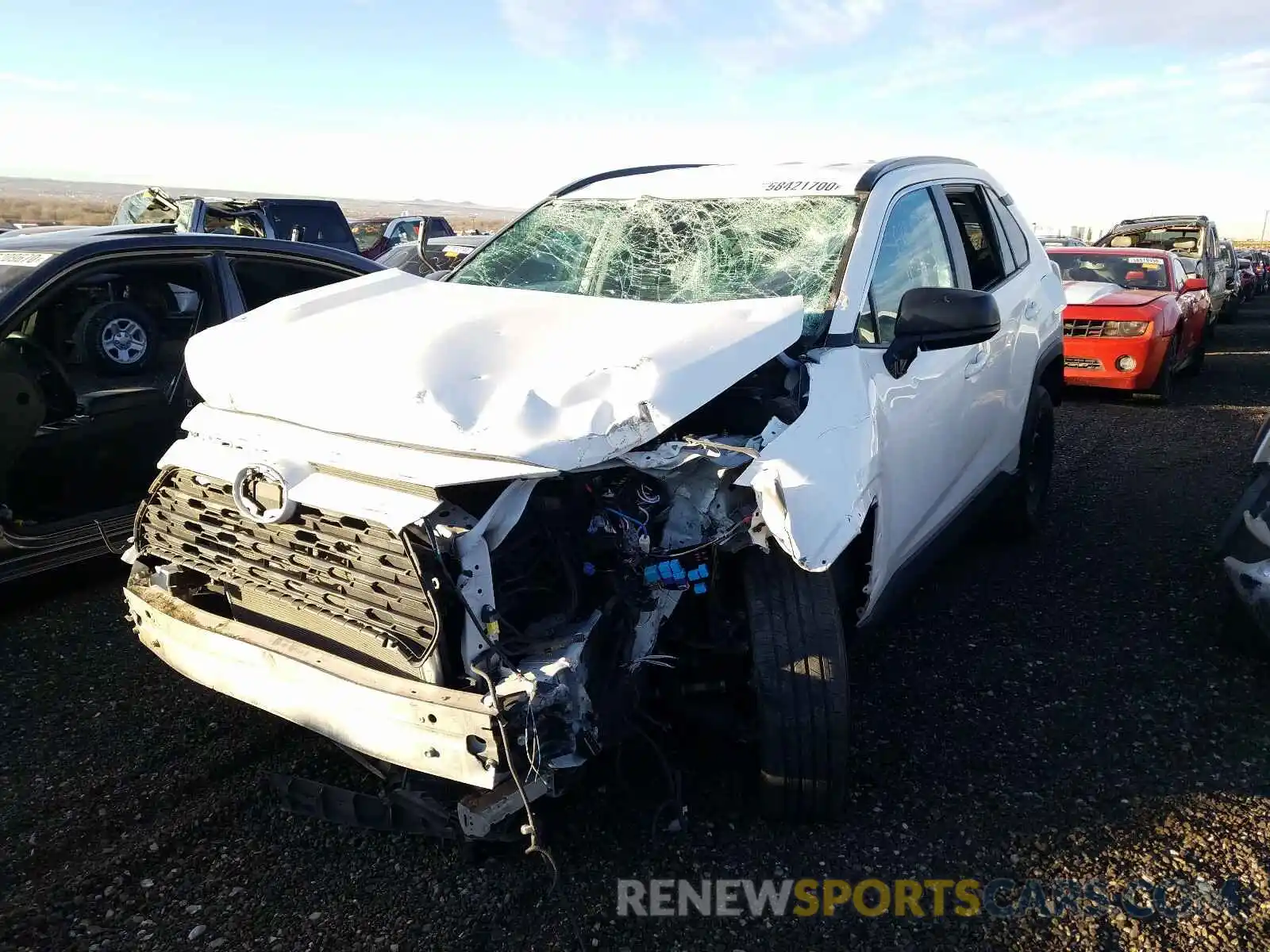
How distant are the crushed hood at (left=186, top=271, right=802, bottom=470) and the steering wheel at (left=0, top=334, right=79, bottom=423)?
67.1 inches

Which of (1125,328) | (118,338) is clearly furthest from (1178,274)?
(118,338)

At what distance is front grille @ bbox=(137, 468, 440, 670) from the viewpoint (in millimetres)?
2277

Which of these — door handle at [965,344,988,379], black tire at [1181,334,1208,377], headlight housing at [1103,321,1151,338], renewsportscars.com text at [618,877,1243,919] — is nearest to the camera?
renewsportscars.com text at [618,877,1243,919]

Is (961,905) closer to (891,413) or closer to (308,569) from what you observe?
(891,413)

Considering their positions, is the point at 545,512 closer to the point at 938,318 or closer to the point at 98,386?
the point at 938,318

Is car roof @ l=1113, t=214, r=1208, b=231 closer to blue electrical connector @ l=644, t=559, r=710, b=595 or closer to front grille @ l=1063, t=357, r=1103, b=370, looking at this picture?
front grille @ l=1063, t=357, r=1103, b=370

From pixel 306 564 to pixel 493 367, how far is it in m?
0.72

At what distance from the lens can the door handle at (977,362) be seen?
380 cm

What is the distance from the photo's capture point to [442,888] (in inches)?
99.4

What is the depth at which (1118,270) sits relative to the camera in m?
10.5

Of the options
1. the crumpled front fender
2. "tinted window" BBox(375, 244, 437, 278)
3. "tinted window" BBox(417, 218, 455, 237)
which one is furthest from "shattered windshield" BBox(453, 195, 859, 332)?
"tinted window" BBox(417, 218, 455, 237)

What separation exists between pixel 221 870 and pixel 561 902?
3.13ft

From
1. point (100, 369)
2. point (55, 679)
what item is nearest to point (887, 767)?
point (55, 679)

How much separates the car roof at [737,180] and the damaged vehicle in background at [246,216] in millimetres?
8392
